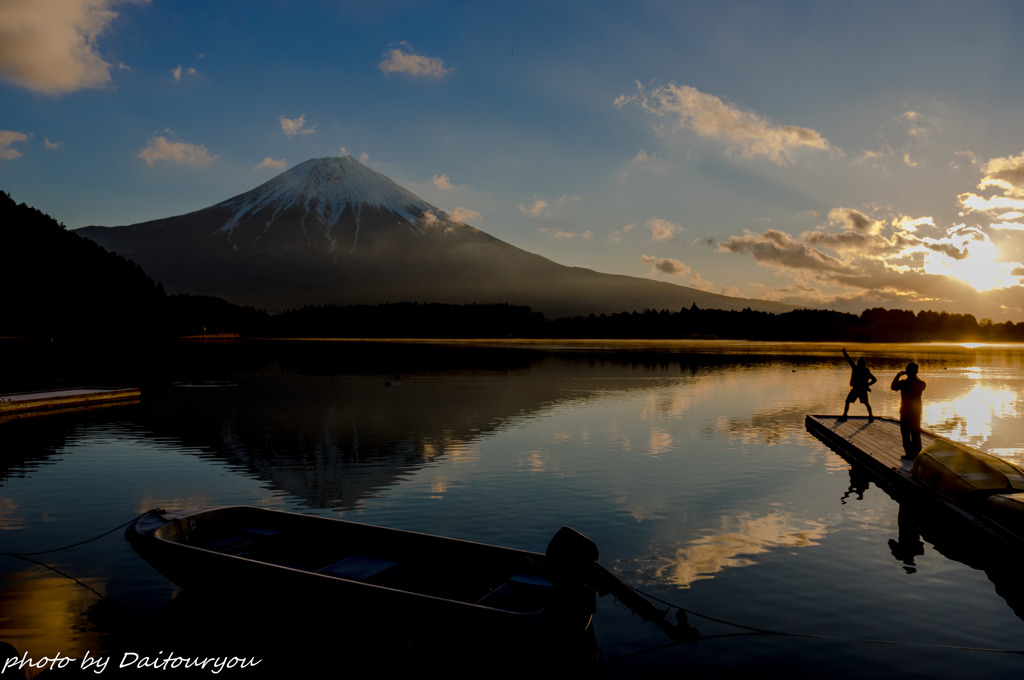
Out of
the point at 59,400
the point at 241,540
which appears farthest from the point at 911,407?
the point at 59,400

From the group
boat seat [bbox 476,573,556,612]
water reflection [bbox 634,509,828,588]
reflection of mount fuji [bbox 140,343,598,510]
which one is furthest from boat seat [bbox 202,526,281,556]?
water reflection [bbox 634,509,828,588]

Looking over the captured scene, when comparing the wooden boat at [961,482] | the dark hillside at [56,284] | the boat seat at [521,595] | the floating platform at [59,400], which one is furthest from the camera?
the dark hillside at [56,284]

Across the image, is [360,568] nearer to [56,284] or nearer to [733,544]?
[733,544]

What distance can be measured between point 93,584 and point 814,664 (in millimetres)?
12429

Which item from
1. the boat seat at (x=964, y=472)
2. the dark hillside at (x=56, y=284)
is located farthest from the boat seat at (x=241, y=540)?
the dark hillside at (x=56, y=284)

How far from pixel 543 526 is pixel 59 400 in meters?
37.6

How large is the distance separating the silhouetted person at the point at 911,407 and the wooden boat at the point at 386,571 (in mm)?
14138

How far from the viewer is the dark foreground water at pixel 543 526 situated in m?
9.82

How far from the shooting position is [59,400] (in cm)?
4075

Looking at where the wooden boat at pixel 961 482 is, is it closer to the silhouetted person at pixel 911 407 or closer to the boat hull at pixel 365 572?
the silhouetted person at pixel 911 407

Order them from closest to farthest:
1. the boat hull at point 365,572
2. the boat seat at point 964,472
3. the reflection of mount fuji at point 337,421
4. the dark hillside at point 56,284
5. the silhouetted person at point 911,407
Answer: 1. the boat hull at point 365,572
2. the boat seat at point 964,472
3. the silhouetted person at point 911,407
4. the reflection of mount fuji at point 337,421
5. the dark hillside at point 56,284

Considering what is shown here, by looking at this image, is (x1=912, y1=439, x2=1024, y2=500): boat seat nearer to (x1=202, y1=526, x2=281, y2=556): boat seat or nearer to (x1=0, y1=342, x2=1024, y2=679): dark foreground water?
(x1=0, y1=342, x2=1024, y2=679): dark foreground water

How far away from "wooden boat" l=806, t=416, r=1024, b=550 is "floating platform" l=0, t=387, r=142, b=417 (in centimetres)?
4214

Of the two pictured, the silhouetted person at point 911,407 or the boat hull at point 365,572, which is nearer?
the boat hull at point 365,572
